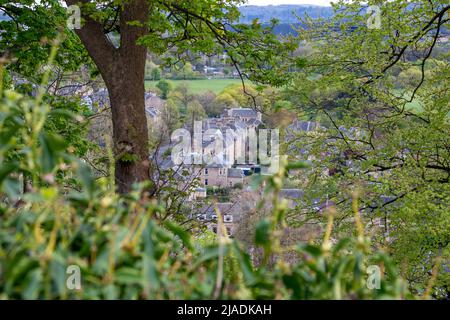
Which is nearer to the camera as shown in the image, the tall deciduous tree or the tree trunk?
the tall deciduous tree

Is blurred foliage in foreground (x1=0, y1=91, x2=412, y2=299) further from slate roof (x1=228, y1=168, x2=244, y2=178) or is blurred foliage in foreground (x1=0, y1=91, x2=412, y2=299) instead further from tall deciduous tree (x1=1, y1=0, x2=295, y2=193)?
slate roof (x1=228, y1=168, x2=244, y2=178)

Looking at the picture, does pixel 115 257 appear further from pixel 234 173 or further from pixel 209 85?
pixel 209 85

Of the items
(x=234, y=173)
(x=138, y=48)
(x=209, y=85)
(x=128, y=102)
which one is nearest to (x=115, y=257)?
(x=128, y=102)

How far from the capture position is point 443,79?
30.4ft

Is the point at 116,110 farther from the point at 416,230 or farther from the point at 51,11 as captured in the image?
the point at 416,230

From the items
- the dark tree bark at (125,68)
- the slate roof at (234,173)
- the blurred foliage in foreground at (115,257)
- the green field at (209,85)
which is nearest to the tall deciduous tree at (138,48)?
the dark tree bark at (125,68)

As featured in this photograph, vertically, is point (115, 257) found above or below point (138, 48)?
below

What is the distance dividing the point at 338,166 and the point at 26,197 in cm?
1000

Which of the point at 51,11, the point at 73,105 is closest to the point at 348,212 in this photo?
the point at 73,105

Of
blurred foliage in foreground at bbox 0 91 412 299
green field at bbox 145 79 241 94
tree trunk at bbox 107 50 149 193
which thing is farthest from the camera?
green field at bbox 145 79 241 94

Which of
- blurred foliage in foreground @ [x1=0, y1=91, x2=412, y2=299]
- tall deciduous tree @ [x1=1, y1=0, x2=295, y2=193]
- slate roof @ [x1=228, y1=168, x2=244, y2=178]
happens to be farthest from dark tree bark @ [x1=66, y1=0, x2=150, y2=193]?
slate roof @ [x1=228, y1=168, x2=244, y2=178]

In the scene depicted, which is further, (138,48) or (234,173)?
(234,173)

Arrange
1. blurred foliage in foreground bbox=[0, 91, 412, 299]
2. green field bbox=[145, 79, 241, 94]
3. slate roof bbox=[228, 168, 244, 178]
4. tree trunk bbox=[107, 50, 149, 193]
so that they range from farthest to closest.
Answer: green field bbox=[145, 79, 241, 94] < slate roof bbox=[228, 168, 244, 178] < tree trunk bbox=[107, 50, 149, 193] < blurred foliage in foreground bbox=[0, 91, 412, 299]

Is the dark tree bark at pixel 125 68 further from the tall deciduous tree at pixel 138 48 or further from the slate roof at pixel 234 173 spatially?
the slate roof at pixel 234 173
